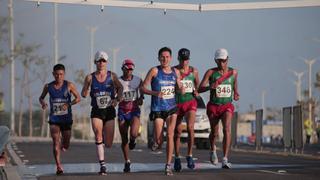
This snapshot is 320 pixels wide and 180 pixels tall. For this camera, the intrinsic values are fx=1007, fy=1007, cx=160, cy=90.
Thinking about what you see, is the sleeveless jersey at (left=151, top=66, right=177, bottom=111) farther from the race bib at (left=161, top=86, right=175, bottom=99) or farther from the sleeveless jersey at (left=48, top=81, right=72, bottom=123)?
the sleeveless jersey at (left=48, top=81, right=72, bottom=123)

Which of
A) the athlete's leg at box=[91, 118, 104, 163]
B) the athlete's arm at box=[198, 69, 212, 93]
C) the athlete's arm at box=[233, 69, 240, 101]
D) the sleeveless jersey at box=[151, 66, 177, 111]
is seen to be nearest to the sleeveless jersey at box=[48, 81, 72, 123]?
the athlete's leg at box=[91, 118, 104, 163]

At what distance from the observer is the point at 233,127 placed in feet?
136

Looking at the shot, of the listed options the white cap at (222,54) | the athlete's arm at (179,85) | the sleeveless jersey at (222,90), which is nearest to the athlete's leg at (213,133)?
the sleeveless jersey at (222,90)

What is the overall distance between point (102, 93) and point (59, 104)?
954 mm

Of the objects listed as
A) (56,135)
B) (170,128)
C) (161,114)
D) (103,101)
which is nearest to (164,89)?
(161,114)

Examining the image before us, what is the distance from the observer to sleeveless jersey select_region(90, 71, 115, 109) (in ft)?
58.2

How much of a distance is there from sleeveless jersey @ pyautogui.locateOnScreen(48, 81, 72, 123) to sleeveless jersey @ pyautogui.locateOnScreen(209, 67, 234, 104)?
268cm

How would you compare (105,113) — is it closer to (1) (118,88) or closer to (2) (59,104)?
(1) (118,88)

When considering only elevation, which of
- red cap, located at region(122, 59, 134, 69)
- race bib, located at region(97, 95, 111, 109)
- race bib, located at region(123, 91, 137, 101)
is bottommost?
race bib, located at region(97, 95, 111, 109)

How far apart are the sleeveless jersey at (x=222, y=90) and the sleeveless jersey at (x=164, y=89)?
4.48ft

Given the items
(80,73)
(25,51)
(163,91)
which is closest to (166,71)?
(163,91)

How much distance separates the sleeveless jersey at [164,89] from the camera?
17422 millimetres

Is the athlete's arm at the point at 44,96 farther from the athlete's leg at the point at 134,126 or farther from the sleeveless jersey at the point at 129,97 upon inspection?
the athlete's leg at the point at 134,126

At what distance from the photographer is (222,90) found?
18688mm
